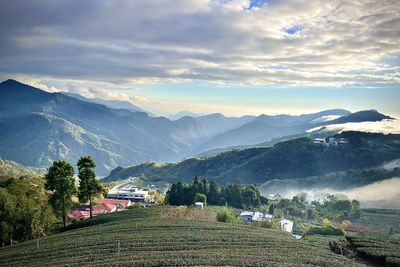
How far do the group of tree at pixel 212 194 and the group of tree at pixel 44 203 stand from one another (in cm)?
6483

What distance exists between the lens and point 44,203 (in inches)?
2862

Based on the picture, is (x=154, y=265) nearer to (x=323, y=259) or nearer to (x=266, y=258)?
(x=266, y=258)

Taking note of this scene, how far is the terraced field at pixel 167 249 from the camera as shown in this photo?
117ft

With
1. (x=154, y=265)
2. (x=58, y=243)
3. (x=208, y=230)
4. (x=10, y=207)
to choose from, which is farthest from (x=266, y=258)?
(x=10, y=207)

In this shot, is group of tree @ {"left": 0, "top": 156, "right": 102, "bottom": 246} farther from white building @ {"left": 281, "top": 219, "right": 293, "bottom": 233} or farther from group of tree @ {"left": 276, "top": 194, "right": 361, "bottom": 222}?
group of tree @ {"left": 276, "top": 194, "right": 361, "bottom": 222}

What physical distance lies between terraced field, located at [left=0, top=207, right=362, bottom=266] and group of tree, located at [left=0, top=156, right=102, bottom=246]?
11.3m

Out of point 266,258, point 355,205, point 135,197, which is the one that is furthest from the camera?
point 135,197

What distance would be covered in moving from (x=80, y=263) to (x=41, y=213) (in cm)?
3543

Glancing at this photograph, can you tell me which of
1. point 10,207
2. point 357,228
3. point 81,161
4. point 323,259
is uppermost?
point 81,161

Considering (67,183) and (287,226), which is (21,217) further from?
(287,226)

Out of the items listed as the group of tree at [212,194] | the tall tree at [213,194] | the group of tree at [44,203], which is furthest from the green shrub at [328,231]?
the group of tree at [44,203]

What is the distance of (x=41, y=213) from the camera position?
66.8m

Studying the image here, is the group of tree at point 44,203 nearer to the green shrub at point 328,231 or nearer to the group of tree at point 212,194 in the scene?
the green shrub at point 328,231

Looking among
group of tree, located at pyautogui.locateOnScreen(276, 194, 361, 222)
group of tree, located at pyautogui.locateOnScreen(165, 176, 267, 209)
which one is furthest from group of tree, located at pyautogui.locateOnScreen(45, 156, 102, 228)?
group of tree, located at pyautogui.locateOnScreen(276, 194, 361, 222)
